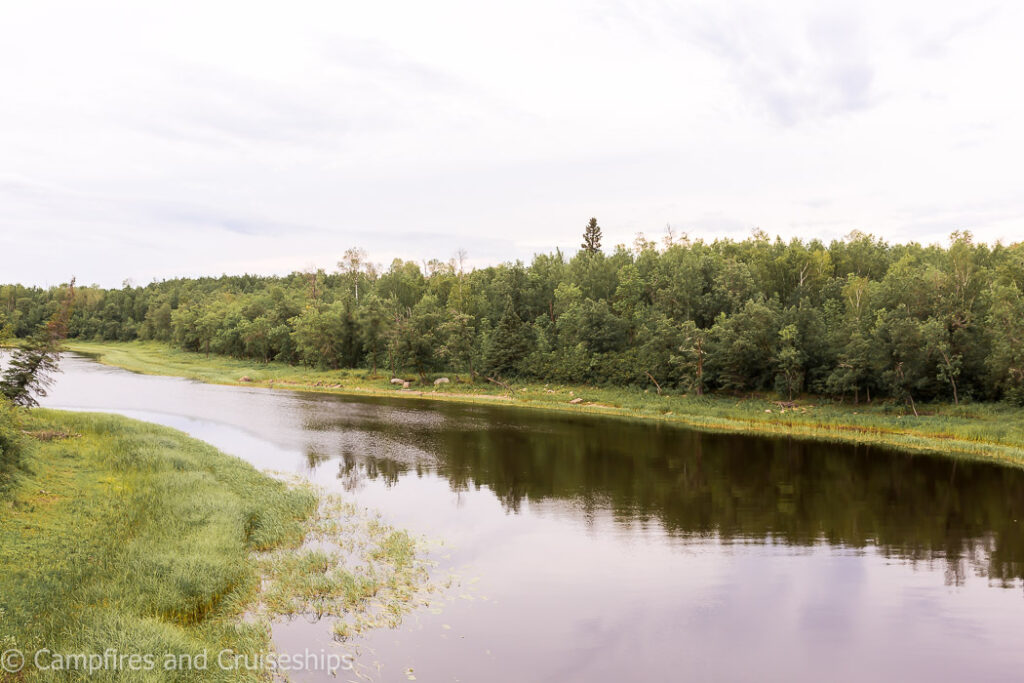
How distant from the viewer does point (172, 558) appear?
59.7 ft

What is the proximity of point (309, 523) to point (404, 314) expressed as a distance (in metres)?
71.1

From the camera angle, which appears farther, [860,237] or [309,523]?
[860,237]

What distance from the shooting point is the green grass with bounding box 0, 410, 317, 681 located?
45.6 ft

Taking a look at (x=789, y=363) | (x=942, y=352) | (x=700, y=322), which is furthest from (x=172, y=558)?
(x=700, y=322)

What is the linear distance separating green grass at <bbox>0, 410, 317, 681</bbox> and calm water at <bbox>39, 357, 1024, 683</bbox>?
Answer: 2978 millimetres

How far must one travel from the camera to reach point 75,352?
135 metres

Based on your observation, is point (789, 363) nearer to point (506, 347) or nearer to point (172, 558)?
point (506, 347)

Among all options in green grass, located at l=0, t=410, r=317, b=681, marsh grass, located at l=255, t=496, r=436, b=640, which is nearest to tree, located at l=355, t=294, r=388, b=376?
green grass, located at l=0, t=410, r=317, b=681

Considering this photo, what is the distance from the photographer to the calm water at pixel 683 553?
51.1 feet

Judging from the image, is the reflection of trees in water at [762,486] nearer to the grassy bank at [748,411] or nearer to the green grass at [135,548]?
the grassy bank at [748,411]

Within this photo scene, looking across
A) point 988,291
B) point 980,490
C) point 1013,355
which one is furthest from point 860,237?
point 980,490

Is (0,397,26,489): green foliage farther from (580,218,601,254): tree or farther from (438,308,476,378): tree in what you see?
(580,218,601,254): tree

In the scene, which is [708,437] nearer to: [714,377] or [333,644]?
[714,377]

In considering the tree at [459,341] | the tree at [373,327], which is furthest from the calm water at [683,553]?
the tree at [373,327]
